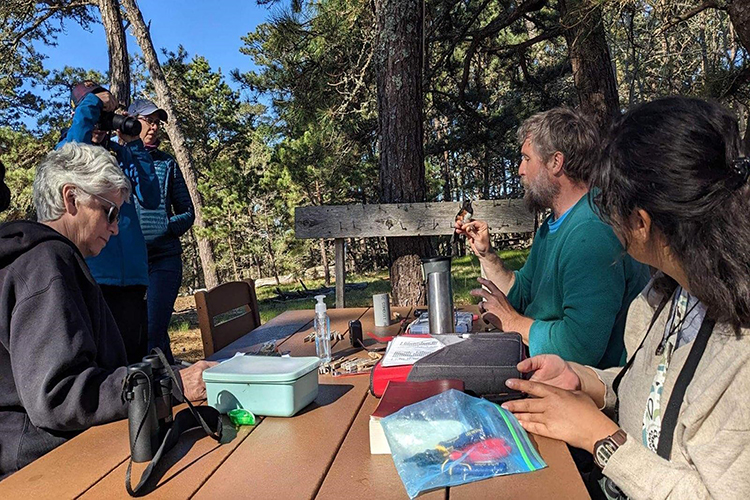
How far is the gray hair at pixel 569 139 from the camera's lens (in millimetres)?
1892

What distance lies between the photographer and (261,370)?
4.04 ft

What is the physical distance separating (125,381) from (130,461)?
0.48ft

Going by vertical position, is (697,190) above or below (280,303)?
above

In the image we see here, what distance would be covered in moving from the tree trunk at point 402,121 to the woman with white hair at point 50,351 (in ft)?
8.52

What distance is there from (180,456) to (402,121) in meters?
3.18

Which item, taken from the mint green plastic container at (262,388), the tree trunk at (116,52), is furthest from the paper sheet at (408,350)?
the tree trunk at (116,52)

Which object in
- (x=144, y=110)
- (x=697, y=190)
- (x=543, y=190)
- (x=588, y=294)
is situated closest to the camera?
(x=697, y=190)

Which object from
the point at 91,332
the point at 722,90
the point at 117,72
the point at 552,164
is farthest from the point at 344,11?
the point at 91,332

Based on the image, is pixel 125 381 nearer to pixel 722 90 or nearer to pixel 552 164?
pixel 552 164

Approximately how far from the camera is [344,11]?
528cm

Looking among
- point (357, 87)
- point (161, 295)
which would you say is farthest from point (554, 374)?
point (357, 87)

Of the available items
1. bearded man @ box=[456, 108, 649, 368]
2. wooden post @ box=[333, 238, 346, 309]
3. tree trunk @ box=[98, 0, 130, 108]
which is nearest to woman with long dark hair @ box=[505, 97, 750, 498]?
bearded man @ box=[456, 108, 649, 368]

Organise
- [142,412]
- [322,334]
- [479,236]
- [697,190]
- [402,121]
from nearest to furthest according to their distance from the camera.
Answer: [697,190]
[142,412]
[322,334]
[479,236]
[402,121]

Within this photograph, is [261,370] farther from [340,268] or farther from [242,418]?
[340,268]
